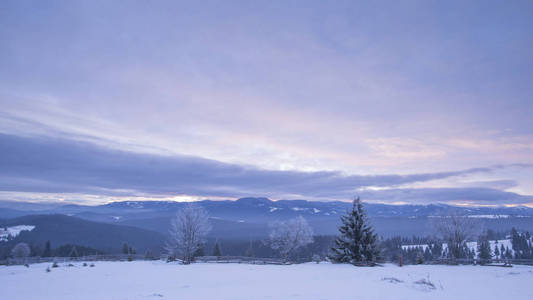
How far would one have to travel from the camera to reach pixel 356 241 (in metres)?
33.9

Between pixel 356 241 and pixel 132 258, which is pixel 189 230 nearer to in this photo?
pixel 132 258

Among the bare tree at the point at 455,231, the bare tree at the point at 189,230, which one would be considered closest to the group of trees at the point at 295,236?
the bare tree at the point at 189,230

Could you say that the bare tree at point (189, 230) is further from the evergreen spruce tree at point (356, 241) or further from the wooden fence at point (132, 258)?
the evergreen spruce tree at point (356, 241)

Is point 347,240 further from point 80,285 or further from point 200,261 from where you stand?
point 80,285

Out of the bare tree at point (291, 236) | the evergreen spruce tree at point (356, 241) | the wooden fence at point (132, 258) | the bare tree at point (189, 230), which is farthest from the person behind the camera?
the bare tree at point (291, 236)

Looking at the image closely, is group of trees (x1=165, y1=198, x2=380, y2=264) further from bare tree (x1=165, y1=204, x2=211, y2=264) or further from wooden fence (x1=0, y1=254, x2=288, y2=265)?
wooden fence (x1=0, y1=254, x2=288, y2=265)

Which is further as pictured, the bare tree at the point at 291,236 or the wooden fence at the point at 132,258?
the bare tree at the point at 291,236

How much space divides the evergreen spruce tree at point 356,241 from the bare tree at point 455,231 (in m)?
18.4

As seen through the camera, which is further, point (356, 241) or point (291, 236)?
point (291, 236)

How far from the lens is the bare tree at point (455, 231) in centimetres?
4372

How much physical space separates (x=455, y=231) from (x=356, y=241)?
68.5 ft

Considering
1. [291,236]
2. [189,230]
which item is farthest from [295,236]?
[189,230]

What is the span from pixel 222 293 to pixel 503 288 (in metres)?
14.8

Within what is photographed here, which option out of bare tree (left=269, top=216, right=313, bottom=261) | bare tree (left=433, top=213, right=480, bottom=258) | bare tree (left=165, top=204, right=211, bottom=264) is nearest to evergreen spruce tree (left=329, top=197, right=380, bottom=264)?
bare tree (left=433, top=213, right=480, bottom=258)
